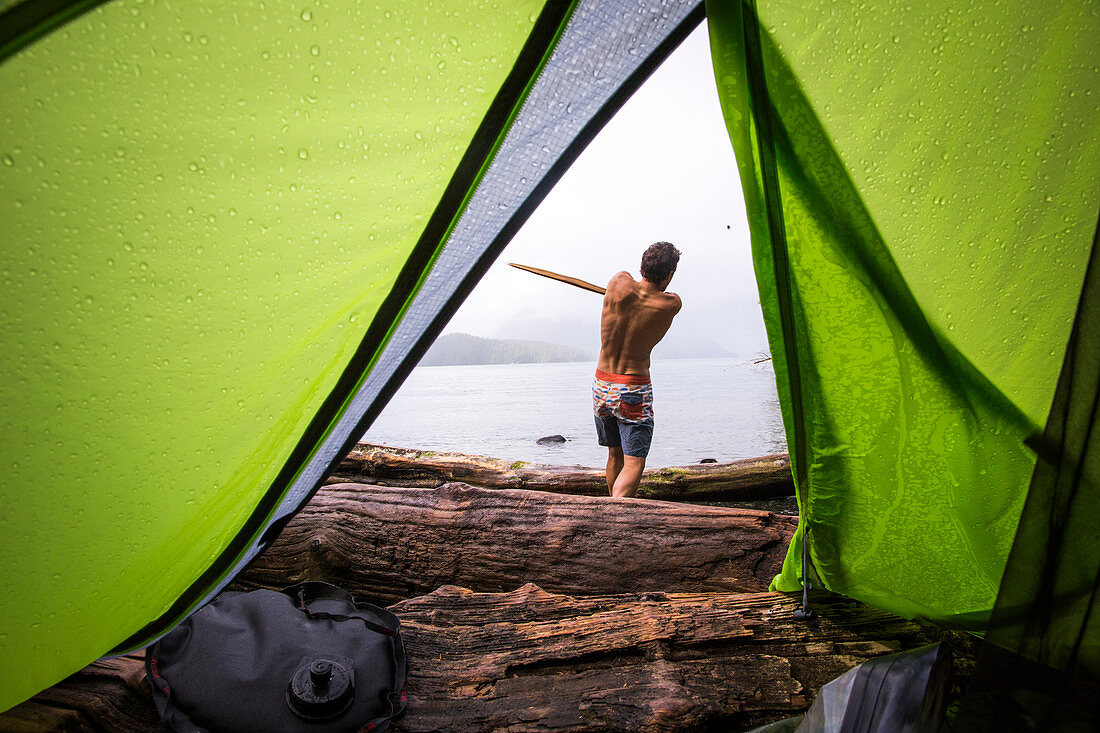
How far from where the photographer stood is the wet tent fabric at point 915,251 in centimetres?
110

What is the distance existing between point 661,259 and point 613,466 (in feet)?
4.56

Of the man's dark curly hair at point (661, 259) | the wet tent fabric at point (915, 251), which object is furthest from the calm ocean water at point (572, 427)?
the wet tent fabric at point (915, 251)

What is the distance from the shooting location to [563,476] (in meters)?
3.64

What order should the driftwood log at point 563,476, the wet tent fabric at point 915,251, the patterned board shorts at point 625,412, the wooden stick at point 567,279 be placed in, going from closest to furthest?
1. the wet tent fabric at point 915,251
2. the patterned board shorts at point 625,412
3. the driftwood log at point 563,476
4. the wooden stick at point 567,279

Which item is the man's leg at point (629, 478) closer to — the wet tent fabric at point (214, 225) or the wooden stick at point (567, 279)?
the wooden stick at point (567, 279)

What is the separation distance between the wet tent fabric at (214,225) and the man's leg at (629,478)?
2293 mm

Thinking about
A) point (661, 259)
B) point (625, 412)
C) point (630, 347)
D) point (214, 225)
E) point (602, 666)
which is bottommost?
point (602, 666)

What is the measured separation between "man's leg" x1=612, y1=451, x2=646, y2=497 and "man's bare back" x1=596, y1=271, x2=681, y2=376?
1.92 feet

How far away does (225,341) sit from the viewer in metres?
1.06

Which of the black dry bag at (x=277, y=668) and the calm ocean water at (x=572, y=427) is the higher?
the calm ocean water at (x=572, y=427)

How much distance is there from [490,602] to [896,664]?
3.89ft

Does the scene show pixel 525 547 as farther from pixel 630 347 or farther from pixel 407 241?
pixel 630 347

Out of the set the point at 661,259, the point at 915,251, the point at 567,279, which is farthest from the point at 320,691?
the point at 567,279

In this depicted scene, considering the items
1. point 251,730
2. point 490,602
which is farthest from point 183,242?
point 490,602
